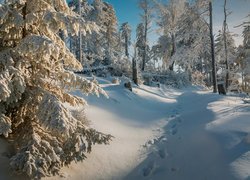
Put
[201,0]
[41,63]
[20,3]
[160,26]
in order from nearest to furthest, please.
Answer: [20,3], [41,63], [201,0], [160,26]

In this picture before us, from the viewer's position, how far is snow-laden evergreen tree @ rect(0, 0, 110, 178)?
18.7 ft

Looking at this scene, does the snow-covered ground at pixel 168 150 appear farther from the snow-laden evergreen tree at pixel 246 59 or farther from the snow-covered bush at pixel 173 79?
the snow-covered bush at pixel 173 79

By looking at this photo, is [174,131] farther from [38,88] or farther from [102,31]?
[102,31]

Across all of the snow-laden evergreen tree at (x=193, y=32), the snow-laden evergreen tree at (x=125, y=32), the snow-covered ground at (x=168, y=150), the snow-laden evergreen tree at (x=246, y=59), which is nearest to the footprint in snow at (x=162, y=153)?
the snow-covered ground at (x=168, y=150)

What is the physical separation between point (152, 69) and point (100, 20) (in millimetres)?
14798

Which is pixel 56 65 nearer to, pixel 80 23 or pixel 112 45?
pixel 80 23

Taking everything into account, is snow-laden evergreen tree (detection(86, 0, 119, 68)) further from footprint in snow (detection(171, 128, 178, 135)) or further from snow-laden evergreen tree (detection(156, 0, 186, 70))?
footprint in snow (detection(171, 128, 178, 135))

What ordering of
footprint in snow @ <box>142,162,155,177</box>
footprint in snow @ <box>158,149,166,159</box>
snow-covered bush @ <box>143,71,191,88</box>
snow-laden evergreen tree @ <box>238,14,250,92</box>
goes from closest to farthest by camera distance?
footprint in snow @ <box>142,162,155,177</box> < footprint in snow @ <box>158,149,166,159</box> < snow-laden evergreen tree @ <box>238,14,250,92</box> < snow-covered bush @ <box>143,71,191,88</box>

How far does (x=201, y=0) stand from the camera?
24.1 m

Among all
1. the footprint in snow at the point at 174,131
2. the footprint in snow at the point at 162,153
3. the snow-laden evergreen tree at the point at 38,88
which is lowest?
the footprint in snow at the point at 162,153

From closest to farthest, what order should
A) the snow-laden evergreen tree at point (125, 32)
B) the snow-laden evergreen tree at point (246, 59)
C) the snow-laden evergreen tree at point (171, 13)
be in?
the snow-laden evergreen tree at point (246, 59)
the snow-laden evergreen tree at point (171, 13)
the snow-laden evergreen tree at point (125, 32)

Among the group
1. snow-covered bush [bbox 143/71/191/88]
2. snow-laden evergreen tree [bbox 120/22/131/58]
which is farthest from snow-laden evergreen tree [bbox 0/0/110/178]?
snow-laden evergreen tree [bbox 120/22/131/58]

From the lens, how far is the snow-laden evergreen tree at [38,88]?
570 cm

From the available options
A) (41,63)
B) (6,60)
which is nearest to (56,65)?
(41,63)
